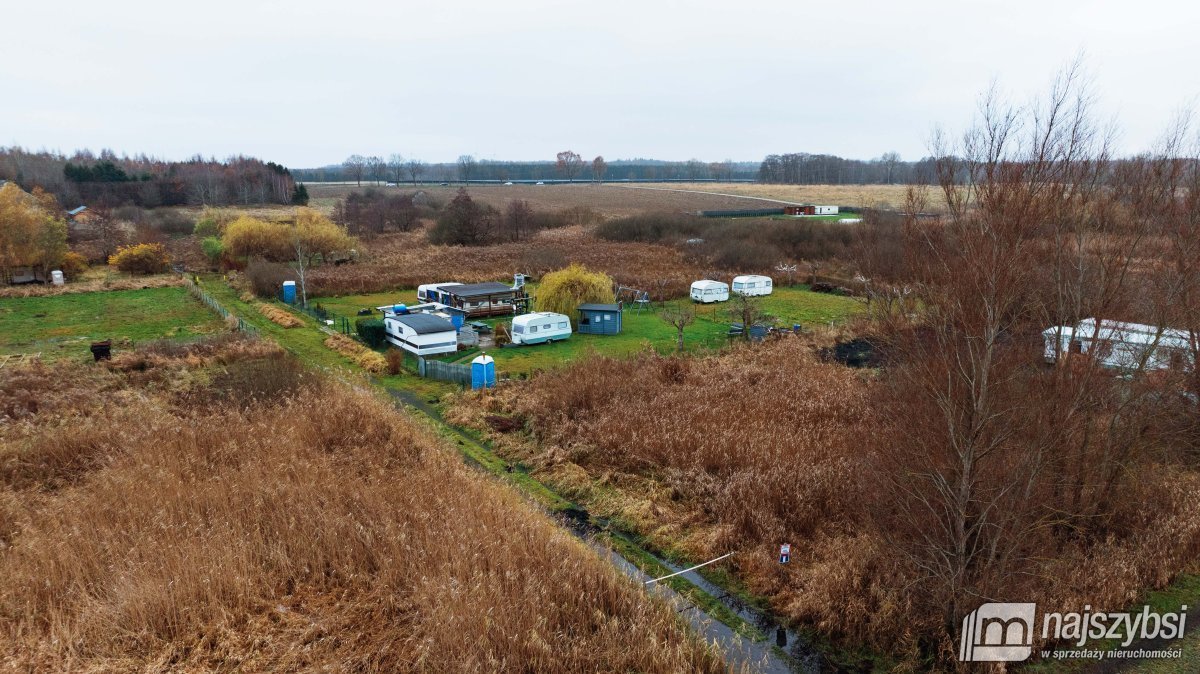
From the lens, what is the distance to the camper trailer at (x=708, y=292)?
36.3 m

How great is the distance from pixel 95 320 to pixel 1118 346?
39.1 meters

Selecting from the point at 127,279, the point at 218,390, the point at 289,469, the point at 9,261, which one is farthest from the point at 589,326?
the point at 9,261

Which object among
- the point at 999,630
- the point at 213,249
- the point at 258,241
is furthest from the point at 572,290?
the point at 213,249

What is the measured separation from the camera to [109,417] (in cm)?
1689

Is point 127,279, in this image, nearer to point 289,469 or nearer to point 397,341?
point 397,341

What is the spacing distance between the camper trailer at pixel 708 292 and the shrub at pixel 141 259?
124 ft

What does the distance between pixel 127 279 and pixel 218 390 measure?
31.9m

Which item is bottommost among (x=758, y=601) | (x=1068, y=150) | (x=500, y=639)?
(x=758, y=601)

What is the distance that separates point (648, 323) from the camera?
31406 mm

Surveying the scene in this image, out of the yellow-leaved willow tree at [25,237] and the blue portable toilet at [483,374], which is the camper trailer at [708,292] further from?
the yellow-leaved willow tree at [25,237]

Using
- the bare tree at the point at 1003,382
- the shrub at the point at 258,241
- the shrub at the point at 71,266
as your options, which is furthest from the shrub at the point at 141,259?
the bare tree at the point at 1003,382

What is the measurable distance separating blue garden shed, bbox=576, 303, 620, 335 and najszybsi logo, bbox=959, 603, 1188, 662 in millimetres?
20922

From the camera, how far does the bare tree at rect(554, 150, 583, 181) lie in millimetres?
169250

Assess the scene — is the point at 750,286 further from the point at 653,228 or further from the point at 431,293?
the point at 653,228
